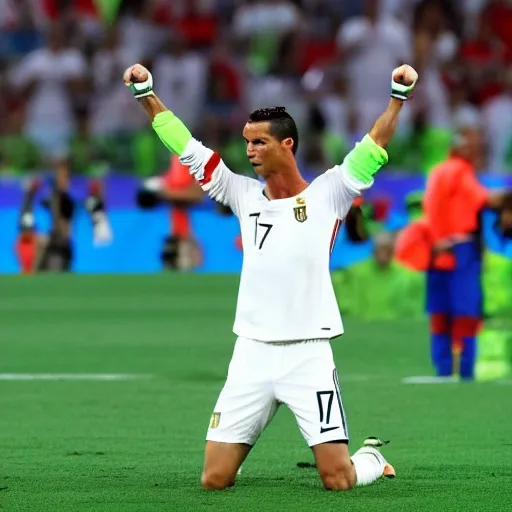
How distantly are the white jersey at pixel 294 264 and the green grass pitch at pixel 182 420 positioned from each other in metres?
0.79

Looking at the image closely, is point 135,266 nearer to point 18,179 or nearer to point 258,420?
point 18,179

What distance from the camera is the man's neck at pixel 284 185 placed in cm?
734

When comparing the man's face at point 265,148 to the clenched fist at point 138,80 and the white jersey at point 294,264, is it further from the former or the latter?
the clenched fist at point 138,80

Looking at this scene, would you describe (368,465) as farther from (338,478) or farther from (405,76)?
(405,76)

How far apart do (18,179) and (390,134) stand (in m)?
13.7

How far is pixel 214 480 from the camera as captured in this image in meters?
7.27

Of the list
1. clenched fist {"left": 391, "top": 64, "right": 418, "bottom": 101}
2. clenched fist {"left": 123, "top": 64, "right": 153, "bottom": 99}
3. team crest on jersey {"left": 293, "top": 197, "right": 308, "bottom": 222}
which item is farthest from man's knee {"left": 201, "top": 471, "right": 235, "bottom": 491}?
clenched fist {"left": 391, "top": 64, "right": 418, "bottom": 101}

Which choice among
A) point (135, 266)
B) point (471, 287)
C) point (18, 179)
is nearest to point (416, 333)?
point (471, 287)

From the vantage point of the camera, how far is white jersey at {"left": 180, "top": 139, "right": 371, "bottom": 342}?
285 inches

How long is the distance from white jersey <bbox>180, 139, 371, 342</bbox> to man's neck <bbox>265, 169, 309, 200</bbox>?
49 millimetres

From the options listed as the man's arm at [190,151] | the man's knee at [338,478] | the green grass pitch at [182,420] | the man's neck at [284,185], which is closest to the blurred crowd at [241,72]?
the green grass pitch at [182,420]

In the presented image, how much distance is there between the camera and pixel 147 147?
20391 millimetres

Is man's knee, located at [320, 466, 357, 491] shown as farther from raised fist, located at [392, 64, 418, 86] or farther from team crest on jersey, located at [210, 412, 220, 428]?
raised fist, located at [392, 64, 418, 86]

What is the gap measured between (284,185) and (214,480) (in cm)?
143
